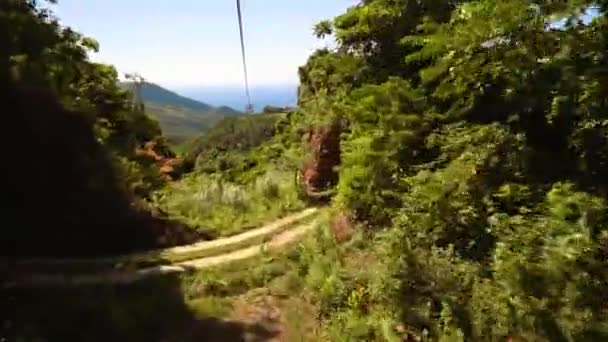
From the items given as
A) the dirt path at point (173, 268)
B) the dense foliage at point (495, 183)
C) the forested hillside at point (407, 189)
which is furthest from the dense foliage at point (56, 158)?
the dense foliage at point (495, 183)

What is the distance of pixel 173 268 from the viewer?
1266cm

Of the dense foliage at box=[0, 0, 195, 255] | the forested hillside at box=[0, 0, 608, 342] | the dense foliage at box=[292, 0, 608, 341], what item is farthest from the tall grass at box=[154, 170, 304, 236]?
the dense foliage at box=[292, 0, 608, 341]

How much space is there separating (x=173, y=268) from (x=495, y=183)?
6.69 metres

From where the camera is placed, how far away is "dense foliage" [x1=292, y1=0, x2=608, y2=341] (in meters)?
7.52

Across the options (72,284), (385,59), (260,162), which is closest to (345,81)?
(385,59)

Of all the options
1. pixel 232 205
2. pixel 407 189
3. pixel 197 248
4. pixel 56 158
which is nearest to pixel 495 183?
pixel 407 189

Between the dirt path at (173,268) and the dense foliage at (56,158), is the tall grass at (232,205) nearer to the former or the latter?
the dirt path at (173,268)

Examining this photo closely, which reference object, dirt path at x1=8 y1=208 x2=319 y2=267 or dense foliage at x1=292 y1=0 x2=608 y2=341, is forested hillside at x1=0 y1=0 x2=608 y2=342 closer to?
dense foliage at x1=292 y1=0 x2=608 y2=341

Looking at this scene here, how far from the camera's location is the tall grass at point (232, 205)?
54.7ft

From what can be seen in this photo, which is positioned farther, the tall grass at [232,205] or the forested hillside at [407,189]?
the tall grass at [232,205]

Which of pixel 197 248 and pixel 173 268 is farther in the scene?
pixel 197 248

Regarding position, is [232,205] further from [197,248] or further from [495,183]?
[495,183]

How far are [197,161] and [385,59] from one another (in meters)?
29.9

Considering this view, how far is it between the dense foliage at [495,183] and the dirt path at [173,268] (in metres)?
Answer: 3.68
